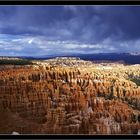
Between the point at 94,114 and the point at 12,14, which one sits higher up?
the point at 12,14

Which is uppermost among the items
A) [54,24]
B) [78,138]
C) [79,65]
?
[54,24]

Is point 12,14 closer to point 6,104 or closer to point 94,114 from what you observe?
point 6,104

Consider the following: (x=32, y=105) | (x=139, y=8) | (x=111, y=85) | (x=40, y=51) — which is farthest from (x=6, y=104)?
(x=139, y=8)

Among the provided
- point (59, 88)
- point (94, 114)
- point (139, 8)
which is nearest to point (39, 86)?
point (59, 88)

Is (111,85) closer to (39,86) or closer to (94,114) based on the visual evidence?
(94,114)

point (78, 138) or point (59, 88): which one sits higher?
point (59, 88)

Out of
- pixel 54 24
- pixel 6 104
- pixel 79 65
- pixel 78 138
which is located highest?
pixel 54 24
